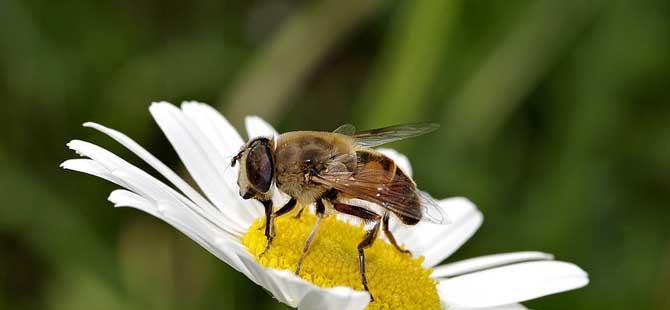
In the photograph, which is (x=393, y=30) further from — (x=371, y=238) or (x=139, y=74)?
(x=371, y=238)

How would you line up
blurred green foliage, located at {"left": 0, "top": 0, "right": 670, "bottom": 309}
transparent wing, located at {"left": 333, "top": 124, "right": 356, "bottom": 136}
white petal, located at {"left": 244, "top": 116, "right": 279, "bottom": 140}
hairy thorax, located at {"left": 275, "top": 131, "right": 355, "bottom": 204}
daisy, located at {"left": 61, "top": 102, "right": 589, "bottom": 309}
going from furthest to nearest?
blurred green foliage, located at {"left": 0, "top": 0, "right": 670, "bottom": 309}
white petal, located at {"left": 244, "top": 116, "right": 279, "bottom": 140}
transparent wing, located at {"left": 333, "top": 124, "right": 356, "bottom": 136}
hairy thorax, located at {"left": 275, "top": 131, "right": 355, "bottom": 204}
daisy, located at {"left": 61, "top": 102, "right": 589, "bottom": 309}

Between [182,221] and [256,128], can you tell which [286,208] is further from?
[256,128]

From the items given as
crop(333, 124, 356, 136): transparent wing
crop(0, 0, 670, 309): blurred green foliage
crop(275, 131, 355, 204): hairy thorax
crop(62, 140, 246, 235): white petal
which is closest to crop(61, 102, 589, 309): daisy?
→ crop(62, 140, 246, 235): white petal

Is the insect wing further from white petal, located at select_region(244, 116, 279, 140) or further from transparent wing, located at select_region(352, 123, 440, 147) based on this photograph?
white petal, located at select_region(244, 116, 279, 140)

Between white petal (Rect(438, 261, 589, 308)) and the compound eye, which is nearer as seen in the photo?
the compound eye

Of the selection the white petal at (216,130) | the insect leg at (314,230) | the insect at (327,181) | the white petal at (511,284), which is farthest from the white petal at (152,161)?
the white petal at (511,284)

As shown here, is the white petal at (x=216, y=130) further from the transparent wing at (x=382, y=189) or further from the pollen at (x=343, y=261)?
the transparent wing at (x=382, y=189)

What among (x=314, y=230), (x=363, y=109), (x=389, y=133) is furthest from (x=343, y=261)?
(x=363, y=109)

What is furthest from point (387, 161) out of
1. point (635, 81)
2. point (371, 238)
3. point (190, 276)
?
point (635, 81)
